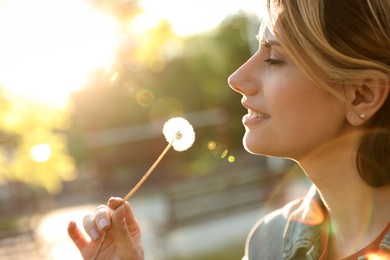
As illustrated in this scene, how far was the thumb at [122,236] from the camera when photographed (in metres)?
1.83

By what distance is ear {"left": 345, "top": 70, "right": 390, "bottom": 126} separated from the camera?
175cm

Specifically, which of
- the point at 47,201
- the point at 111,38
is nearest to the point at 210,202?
the point at 111,38

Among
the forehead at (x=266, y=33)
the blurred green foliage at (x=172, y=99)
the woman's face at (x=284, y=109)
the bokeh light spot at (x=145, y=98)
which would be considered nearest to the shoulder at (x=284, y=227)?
the woman's face at (x=284, y=109)

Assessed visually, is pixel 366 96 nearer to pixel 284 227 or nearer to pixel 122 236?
pixel 284 227

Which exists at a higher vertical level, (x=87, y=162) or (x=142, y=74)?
(x=142, y=74)

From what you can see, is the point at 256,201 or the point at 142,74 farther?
the point at 142,74

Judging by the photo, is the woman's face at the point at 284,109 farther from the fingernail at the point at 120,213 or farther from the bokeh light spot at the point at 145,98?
the bokeh light spot at the point at 145,98

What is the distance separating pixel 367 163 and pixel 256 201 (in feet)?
23.1

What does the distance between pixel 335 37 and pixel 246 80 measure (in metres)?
0.28

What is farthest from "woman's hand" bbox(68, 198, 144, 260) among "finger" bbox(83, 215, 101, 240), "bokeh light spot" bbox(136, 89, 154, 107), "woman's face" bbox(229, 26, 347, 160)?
"bokeh light spot" bbox(136, 89, 154, 107)

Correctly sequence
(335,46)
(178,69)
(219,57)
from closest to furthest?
(335,46), (178,69), (219,57)

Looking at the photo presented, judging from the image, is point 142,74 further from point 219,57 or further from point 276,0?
point 276,0

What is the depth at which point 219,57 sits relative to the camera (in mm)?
26844

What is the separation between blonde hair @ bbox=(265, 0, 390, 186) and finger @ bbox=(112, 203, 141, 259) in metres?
0.67
